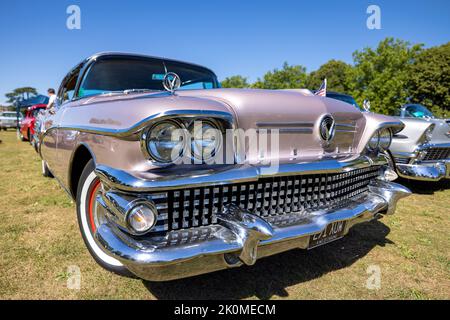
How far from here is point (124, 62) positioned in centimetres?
285

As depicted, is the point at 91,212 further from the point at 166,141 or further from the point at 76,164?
the point at 166,141

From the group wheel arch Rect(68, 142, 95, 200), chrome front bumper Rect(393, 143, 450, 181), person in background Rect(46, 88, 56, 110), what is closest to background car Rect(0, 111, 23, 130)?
person in background Rect(46, 88, 56, 110)

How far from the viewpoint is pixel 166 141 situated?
1.56 meters

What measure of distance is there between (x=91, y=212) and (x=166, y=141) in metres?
0.96

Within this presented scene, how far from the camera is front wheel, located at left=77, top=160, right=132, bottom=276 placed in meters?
1.97

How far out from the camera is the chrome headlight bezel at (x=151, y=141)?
150cm

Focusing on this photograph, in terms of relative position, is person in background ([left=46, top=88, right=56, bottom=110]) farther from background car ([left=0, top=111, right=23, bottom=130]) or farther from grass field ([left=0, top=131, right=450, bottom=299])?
background car ([left=0, top=111, right=23, bottom=130])

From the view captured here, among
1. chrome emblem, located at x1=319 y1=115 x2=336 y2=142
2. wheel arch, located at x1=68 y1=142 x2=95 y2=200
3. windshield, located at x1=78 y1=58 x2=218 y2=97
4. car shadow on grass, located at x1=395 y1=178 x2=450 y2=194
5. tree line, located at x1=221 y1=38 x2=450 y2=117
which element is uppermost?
tree line, located at x1=221 y1=38 x2=450 y2=117

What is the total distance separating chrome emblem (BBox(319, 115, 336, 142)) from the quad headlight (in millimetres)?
618

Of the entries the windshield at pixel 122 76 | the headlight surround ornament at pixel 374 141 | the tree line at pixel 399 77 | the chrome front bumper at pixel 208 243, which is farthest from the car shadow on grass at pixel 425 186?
the tree line at pixel 399 77

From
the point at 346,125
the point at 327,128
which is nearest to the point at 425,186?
the point at 346,125

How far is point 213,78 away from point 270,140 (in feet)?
6.35

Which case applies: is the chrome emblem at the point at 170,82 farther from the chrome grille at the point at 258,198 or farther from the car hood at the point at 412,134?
the car hood at the point at 412,134
